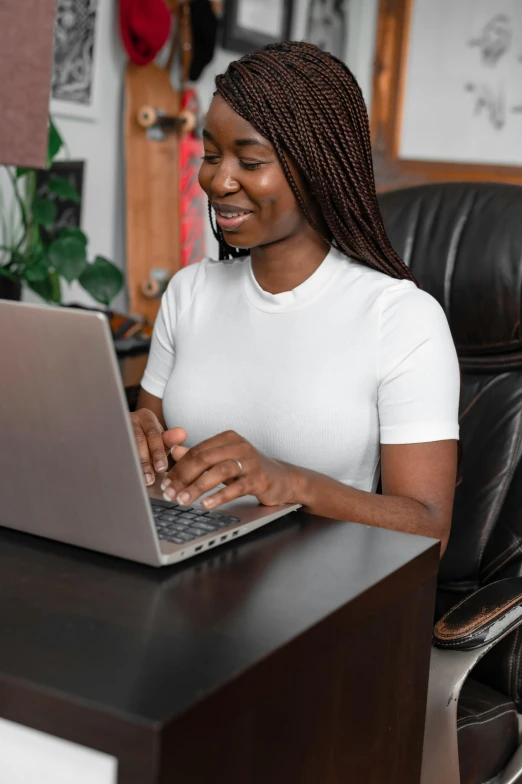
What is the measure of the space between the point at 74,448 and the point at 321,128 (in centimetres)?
69

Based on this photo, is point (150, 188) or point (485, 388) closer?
point (485, 388)

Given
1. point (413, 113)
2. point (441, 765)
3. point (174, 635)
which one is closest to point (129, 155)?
point (413, 113)

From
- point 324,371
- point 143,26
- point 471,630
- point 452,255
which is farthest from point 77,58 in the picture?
point 471,630

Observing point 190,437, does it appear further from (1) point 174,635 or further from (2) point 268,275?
(1) point 174,635

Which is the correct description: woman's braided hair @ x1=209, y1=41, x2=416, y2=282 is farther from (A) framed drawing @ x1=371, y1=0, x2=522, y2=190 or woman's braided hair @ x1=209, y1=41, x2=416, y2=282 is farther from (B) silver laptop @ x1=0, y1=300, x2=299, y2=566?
(A) framed drawing @ x1=371, y1=0, x2=522, y2=190

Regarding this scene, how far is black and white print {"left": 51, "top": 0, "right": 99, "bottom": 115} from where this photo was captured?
2660 millimetres

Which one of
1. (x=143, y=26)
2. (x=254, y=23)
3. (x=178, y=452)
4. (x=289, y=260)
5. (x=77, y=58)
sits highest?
(x=254, y=23)

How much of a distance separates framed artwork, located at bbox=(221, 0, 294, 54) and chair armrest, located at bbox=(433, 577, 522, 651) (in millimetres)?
2509

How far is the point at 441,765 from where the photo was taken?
1098 mm

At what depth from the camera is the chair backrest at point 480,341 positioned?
1.47 m

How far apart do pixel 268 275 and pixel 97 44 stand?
169 centimetres

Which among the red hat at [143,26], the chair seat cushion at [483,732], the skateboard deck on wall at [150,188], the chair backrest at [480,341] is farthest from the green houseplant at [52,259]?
the chair seat cushion at [483,732]

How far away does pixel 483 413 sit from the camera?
154 cm

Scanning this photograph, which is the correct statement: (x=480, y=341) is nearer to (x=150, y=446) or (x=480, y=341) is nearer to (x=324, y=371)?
(x=324, y=371)
